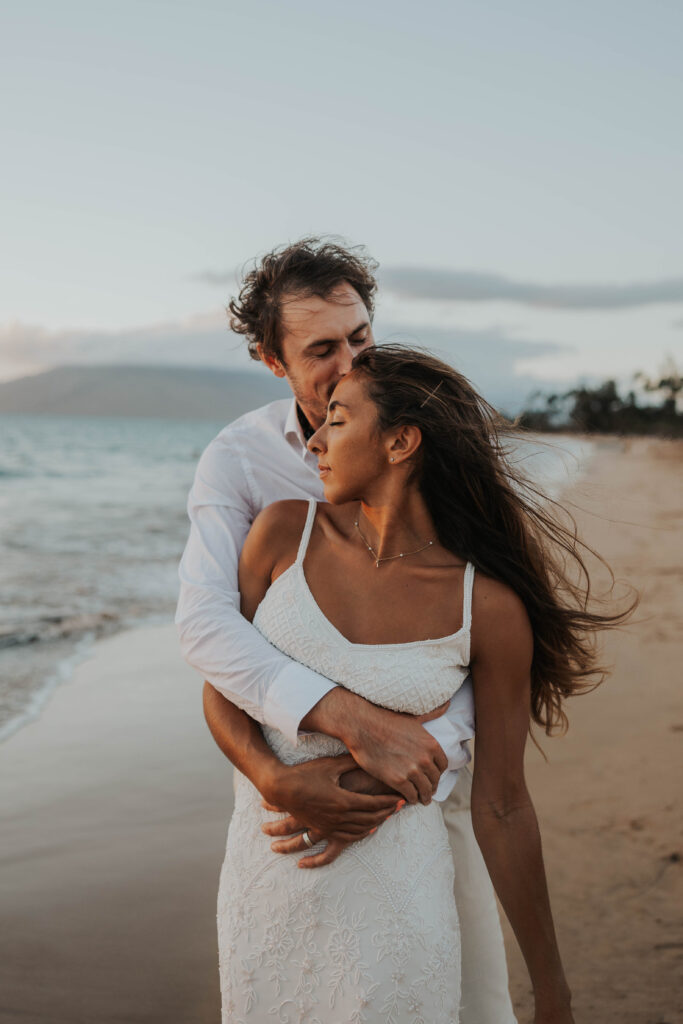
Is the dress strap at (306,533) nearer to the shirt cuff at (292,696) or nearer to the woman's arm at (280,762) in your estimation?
the woman's arm at (280,762)

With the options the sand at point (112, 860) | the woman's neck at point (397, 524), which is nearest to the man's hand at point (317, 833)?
the woman's neck at point (397, 524)

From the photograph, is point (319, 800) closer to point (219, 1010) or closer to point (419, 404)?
point (419, 404)

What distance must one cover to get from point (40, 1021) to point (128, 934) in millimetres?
522

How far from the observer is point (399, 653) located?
2.00 m

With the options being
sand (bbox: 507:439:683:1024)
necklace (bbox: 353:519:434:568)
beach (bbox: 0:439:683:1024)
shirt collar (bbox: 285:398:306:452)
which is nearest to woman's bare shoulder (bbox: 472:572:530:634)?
necklace (bbox: 353:519:434:568)

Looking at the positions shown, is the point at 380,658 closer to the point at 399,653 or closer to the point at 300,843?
the point at 399,653

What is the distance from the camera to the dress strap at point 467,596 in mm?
2020

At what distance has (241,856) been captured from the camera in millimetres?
2100

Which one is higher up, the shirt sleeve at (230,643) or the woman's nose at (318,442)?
the woman's nose at (318,442)

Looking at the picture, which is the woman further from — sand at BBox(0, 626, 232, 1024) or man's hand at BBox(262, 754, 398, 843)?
sand at BBox(0, 626, 232, 1024)

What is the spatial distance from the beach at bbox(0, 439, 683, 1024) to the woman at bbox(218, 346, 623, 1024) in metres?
0.64

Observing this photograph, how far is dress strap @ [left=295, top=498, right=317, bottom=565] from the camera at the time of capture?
7.02 feet

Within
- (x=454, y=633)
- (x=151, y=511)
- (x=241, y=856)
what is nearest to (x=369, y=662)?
(x=454, y=633)

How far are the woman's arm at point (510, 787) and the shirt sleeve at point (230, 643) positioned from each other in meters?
0.40
